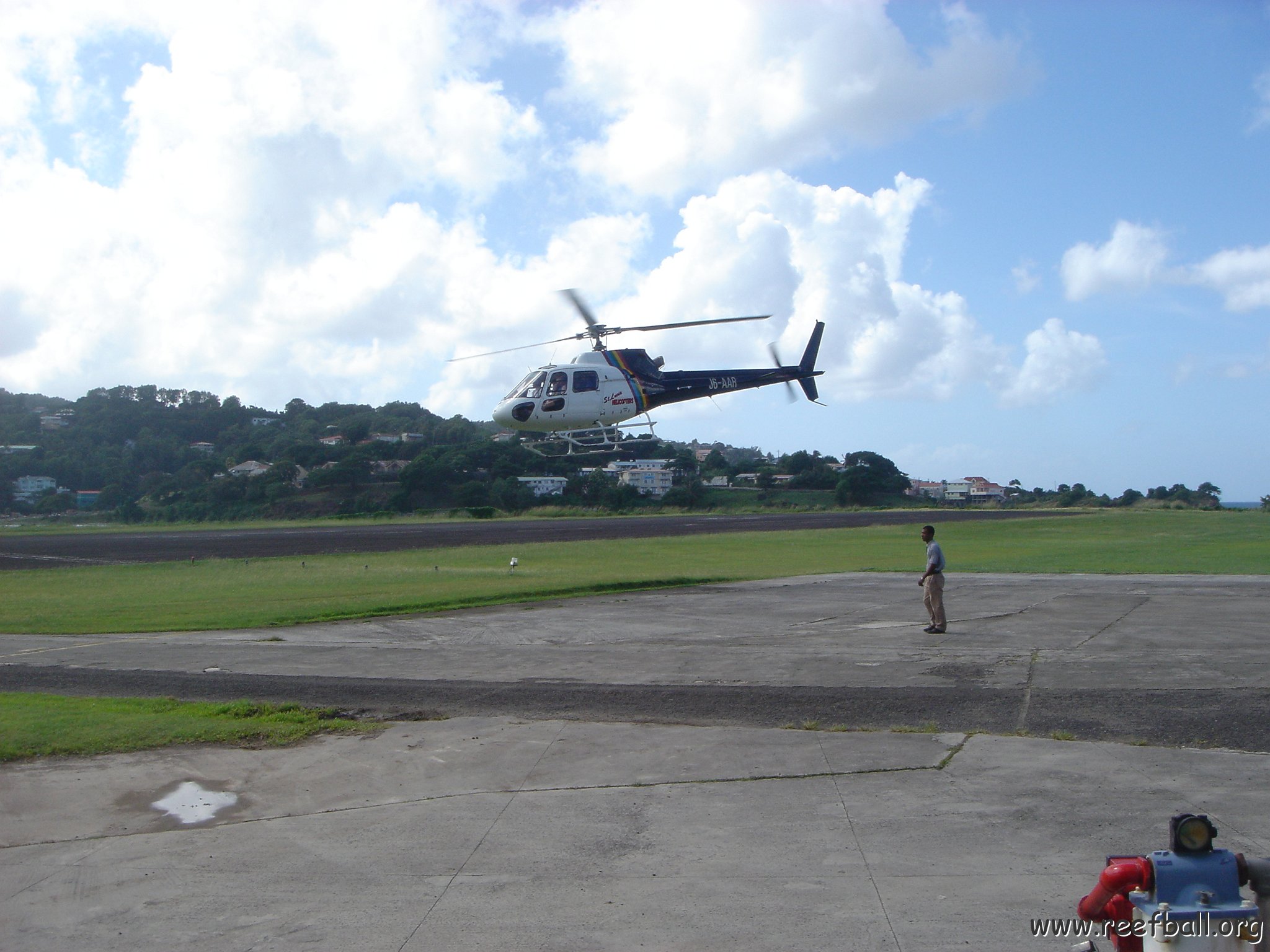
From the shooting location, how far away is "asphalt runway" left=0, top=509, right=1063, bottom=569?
4791cm

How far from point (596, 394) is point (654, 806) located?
2764 centimetres

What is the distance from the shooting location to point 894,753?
8.49m

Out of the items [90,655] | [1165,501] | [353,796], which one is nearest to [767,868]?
[353,796]

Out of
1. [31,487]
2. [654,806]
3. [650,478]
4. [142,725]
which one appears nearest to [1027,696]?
[654,806]

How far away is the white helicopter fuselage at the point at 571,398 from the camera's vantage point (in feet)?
111

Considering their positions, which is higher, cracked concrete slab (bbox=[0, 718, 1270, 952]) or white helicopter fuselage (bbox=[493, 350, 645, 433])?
white helicopter fuselage (bbox=[493, 350, 645, 433])

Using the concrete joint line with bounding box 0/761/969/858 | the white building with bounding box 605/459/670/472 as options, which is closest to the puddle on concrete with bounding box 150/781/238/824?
the concrete joint line with bounding box 0/761/969/858

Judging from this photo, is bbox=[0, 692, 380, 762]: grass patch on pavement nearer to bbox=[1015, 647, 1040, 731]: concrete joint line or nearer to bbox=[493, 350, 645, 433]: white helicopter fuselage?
bbox=[1015, 647, 1040, 731]: concrete joint line

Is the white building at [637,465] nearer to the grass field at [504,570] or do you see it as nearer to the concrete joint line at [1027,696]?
the grass field at [504,570]

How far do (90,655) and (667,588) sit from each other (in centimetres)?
1387

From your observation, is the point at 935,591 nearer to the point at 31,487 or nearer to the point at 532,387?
the point at 532,387

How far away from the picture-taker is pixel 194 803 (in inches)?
304

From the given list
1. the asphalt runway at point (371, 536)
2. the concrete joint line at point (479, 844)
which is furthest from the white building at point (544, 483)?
the concrete joint line at point (479, 844)

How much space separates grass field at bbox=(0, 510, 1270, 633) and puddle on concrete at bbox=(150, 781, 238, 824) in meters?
11.6
